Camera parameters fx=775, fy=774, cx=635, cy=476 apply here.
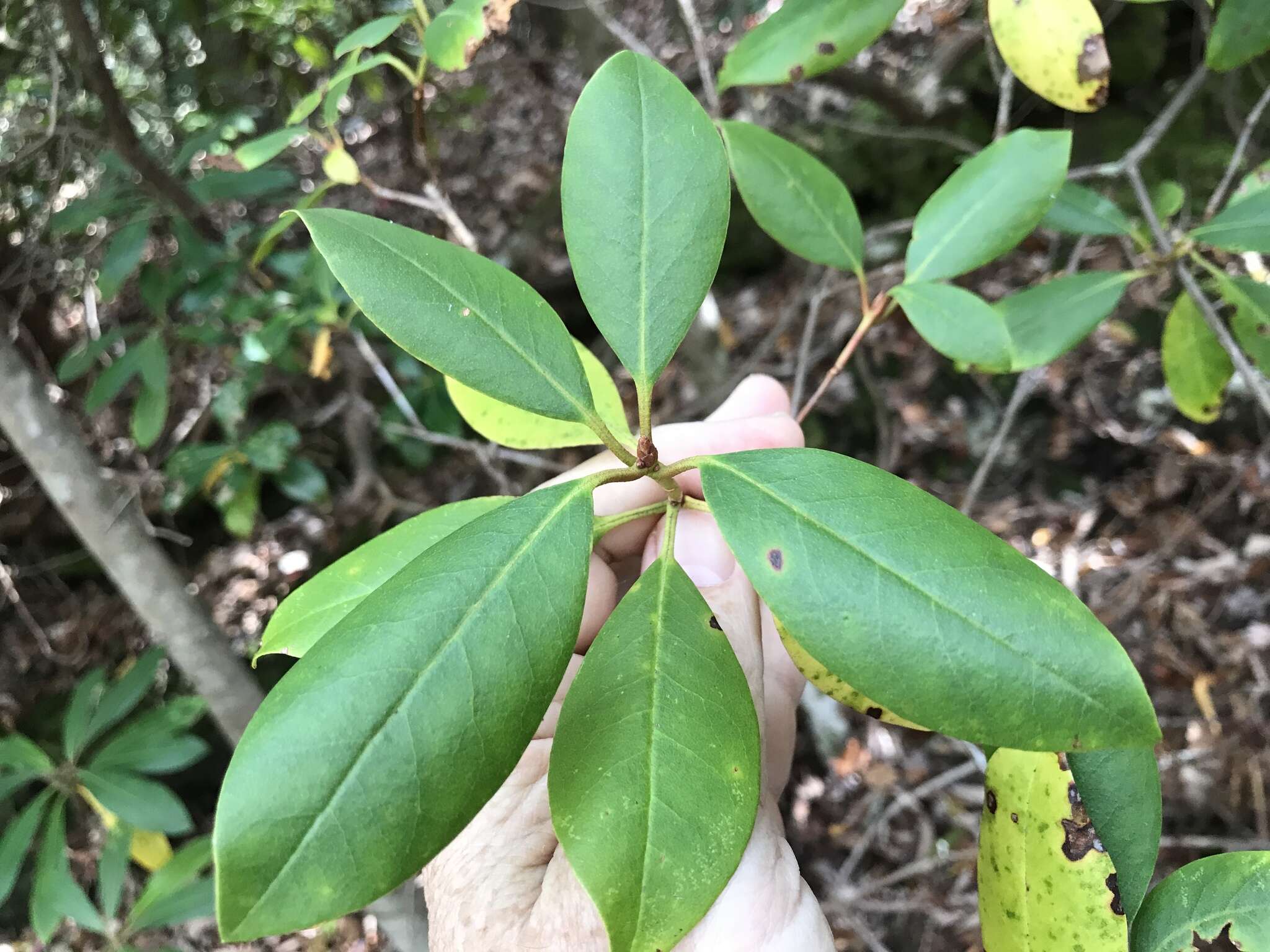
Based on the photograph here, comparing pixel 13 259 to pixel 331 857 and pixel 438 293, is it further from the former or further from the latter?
pixel 331 857

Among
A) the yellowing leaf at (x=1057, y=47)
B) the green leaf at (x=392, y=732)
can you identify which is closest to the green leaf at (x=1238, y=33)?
the yellowing leaf at (x=1057, y=47)

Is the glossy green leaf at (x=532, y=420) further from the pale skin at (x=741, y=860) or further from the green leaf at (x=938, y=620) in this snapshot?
the green leaf at (x=938, y=620)

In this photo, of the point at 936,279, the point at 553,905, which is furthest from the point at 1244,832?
the point at 553,905

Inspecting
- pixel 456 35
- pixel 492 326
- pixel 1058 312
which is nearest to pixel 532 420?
pixel 492 326

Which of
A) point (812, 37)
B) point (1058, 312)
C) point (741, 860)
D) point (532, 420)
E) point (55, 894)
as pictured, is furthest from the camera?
point (55, 894)

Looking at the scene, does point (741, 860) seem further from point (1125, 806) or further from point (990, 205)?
point (990, 205)

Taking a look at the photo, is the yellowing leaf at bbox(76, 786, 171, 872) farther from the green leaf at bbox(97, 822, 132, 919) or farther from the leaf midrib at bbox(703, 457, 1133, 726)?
the leaf midrib at bbox(703, 457, 1133, 726)

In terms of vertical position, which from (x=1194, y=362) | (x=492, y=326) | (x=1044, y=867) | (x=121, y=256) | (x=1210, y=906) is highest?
(x=121, y=256)
